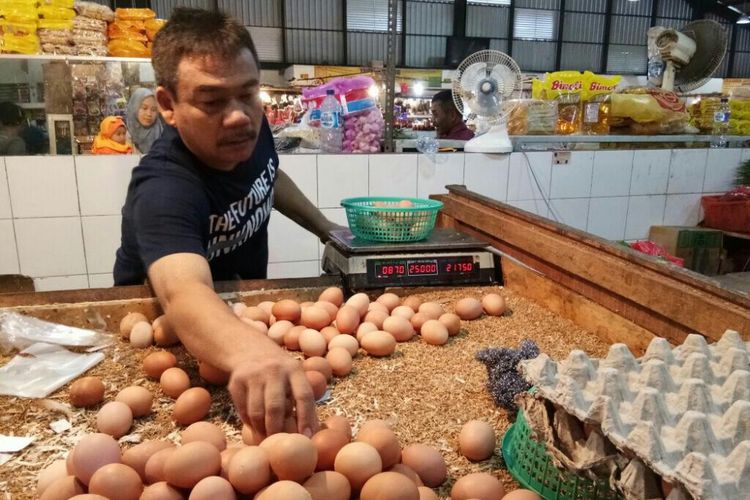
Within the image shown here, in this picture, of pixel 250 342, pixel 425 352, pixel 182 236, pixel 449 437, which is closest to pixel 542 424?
pixel 449 437

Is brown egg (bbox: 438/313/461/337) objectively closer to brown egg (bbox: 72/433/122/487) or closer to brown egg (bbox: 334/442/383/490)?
brown egg (bbox: 334/442/383/490)

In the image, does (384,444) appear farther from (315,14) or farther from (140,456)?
(315,14)

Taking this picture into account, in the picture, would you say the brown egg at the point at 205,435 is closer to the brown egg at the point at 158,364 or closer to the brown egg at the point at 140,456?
the brown egg at the point at 140,456

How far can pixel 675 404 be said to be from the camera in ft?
2.68

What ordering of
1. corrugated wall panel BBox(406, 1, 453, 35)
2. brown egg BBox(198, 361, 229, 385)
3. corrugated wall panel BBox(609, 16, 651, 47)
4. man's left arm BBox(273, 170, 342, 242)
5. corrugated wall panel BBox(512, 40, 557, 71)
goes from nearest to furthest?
1. brown egg BBox(198, 361, 229, 385)
2. man's left arm BBox(273, 170, 342, 242)
3. corrugated wall panel BBox(406, 1, 453, 35)
4. corrugated wall panel BBox(512, 40, 557, 71)
5. corrugated wall panel BBox(609, 16, 651, 47)

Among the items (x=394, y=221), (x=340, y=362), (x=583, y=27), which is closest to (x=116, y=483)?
(x=340, y=362)

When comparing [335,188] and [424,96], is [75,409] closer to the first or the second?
[335,188]

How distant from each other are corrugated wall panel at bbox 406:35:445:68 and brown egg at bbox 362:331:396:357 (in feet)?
38.4

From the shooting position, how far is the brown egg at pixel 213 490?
763 mm

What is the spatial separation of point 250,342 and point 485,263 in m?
1.06

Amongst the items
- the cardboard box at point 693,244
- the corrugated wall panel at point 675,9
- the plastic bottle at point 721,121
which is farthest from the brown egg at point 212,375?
the corrugated wall panel at point 675,9

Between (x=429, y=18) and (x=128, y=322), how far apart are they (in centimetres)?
1221

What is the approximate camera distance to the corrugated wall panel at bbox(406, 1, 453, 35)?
1202cm

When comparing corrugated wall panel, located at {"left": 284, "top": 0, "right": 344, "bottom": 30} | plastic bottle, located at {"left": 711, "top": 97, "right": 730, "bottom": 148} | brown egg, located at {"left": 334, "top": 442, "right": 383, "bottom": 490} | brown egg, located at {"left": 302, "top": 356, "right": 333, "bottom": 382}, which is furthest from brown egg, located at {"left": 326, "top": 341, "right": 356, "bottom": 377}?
corrugated wall panel, located at {"left": 284, "top": 0, "right": 344, "bottom": 30}
